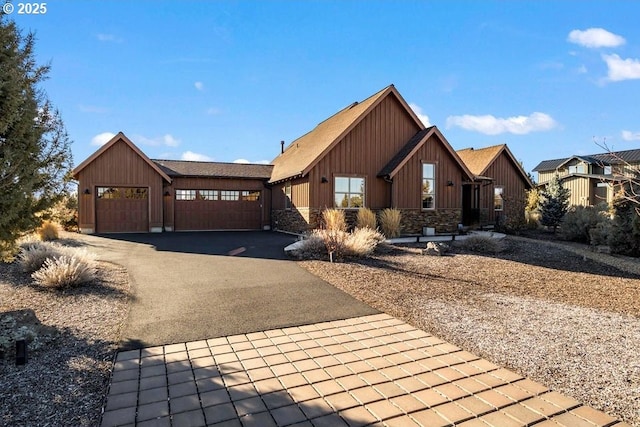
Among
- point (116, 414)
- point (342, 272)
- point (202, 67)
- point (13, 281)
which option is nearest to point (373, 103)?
point (202, 67)

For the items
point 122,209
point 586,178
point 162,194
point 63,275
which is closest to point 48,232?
point 122,209

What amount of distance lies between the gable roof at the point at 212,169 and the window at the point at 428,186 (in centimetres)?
913

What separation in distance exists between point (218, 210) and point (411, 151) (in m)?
11.1

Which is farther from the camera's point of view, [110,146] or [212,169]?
[212,169]

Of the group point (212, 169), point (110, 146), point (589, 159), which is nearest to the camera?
point (110, 146)

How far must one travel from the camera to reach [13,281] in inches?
290

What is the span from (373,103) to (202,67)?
758 centimetres

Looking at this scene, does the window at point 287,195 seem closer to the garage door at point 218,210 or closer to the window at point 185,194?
the garage door at point 218,210

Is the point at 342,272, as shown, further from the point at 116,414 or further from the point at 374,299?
the point at 116,414

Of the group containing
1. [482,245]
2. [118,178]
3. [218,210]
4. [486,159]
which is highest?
[486,159]

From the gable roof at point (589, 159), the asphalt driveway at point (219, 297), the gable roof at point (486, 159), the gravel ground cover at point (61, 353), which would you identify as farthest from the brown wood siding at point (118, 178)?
the gable roof at point (589, 159)

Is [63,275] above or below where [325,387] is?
above

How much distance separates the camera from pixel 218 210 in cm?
2080

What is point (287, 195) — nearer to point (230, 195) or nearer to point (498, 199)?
point (230, 195)
